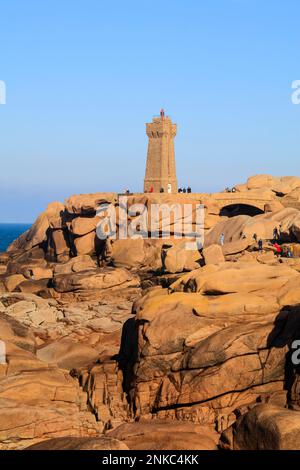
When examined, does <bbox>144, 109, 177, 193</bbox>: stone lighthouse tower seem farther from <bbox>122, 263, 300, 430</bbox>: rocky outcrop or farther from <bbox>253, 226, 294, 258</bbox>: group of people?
<bbox>122, 263, 300, 430</bbox>: rocky outcrop

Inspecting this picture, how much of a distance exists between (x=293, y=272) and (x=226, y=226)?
2597 cm

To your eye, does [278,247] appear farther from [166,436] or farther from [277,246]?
[166,436]

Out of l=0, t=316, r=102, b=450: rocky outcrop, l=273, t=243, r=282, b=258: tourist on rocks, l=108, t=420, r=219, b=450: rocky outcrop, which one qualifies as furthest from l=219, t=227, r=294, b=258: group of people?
l=108, t=420, r=219, b=450: rocky outcrop

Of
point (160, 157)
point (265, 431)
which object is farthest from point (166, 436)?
point (160, 157)

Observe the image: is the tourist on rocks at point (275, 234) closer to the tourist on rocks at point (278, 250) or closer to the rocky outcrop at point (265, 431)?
the tourist on rocks at point (278, 250)

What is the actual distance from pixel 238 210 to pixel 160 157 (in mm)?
13957

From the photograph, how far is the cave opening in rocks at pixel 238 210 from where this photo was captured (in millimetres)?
65188

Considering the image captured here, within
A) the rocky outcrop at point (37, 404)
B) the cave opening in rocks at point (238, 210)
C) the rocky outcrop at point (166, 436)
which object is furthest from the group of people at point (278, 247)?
the rocky outcrop at point (166, 436)

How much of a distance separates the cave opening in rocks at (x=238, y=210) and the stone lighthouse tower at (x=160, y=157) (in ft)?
35.9

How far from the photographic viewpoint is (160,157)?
75.4 meters

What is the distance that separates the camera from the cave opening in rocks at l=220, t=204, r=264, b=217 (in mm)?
65188

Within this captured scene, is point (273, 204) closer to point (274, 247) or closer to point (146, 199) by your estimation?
point (146, 199)

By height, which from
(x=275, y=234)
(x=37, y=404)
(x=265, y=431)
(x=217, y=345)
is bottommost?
(x=37, y=404)

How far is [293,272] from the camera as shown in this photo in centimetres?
2945
